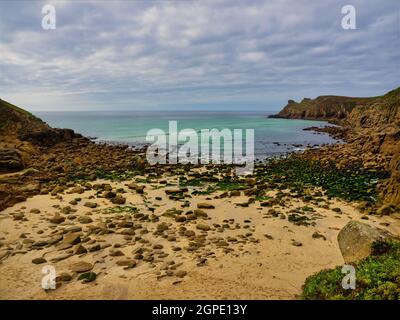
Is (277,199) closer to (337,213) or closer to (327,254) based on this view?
(337,213)

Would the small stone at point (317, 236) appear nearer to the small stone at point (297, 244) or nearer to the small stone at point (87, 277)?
the small stone at point (297, 244)

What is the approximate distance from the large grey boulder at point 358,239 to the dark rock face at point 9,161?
27230 millimetres

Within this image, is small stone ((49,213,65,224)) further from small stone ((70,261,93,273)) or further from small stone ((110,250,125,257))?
small stone ((70,261,93,273))

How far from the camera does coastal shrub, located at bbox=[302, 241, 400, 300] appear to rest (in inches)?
300

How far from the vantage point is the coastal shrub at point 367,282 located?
7.63 m

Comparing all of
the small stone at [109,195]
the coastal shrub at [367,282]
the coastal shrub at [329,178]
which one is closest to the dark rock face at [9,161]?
the small stone at [109,195]

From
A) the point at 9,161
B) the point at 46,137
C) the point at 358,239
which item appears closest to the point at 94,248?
the point at 358,239

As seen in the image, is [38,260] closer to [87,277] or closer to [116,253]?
[87,277]

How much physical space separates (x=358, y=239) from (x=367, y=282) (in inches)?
141

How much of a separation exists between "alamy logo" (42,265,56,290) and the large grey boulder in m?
10.2

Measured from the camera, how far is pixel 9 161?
91.7 feet

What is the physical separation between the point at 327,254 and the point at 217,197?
387 inches

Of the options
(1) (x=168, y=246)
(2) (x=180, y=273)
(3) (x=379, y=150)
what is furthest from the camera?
(3) (x=379, y=150)
